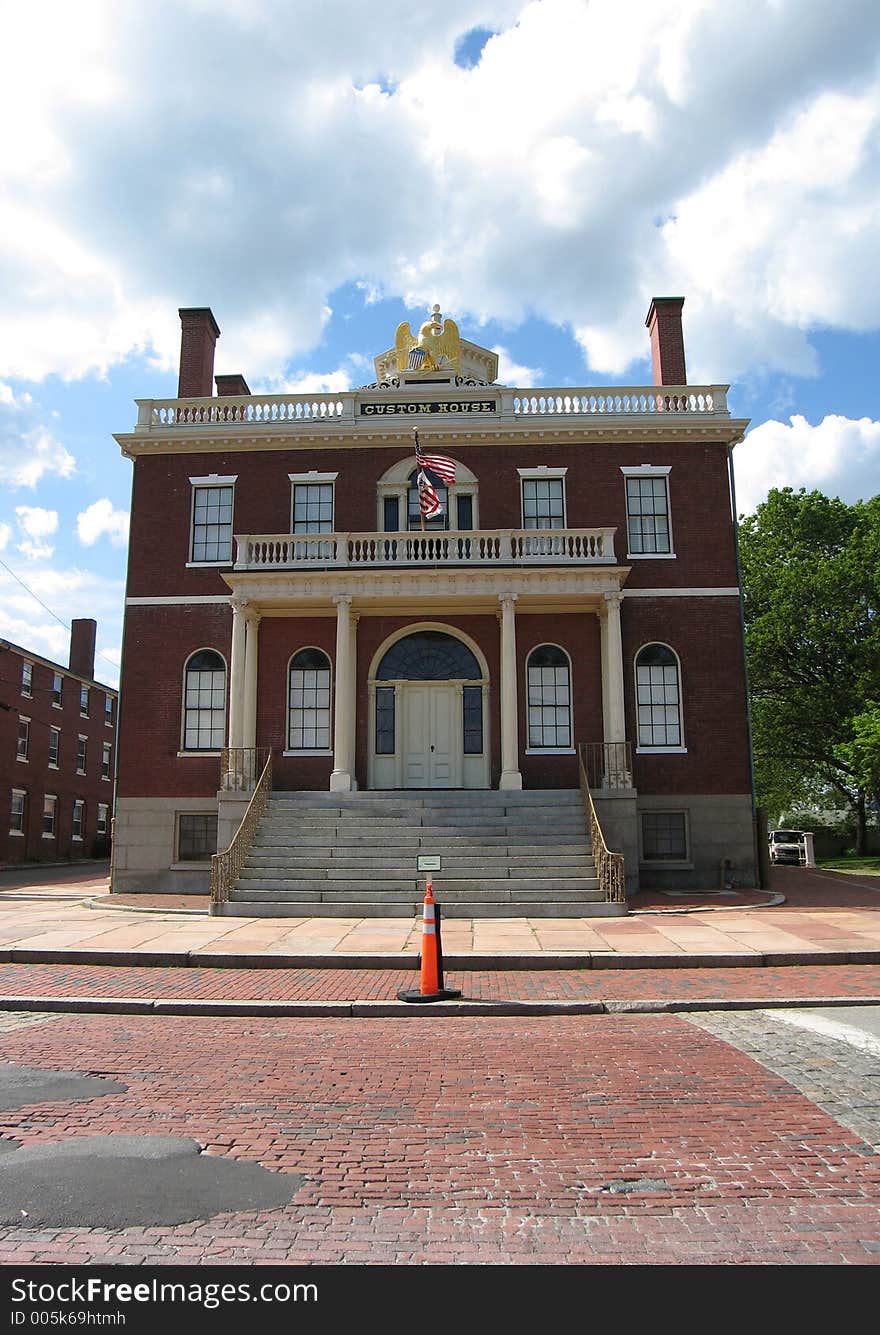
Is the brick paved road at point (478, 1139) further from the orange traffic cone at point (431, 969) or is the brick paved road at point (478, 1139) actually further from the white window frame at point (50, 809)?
the white window frame at point (50, 809)

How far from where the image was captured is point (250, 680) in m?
21.1

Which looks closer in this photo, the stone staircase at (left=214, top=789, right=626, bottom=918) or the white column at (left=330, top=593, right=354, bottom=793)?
the stone staircase at (left=214, top=789, right=626, bottom=918)

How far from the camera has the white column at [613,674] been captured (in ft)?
66.0

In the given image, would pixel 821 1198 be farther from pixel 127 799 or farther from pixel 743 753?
pixel 127 799

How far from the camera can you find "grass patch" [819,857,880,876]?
2850 centimetres

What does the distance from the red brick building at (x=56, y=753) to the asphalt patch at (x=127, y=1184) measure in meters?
37.7

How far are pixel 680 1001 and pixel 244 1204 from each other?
5.95 m

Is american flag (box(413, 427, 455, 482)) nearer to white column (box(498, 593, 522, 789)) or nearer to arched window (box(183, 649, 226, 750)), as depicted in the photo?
white column (box(498, 593, 522, 789))

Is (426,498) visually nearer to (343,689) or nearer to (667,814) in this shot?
(343,689)

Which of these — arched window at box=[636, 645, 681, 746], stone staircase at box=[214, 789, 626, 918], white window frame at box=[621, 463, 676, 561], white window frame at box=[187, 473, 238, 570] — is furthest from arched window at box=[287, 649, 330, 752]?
white window frame at box=[621, 463, 676, 561]

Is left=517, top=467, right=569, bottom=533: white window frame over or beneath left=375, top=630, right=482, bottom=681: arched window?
over

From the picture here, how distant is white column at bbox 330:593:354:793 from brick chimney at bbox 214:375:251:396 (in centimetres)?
911

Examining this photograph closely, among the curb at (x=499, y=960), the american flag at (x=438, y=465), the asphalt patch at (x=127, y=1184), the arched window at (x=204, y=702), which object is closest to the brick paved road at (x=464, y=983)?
the curb at (x=499, y=960)
